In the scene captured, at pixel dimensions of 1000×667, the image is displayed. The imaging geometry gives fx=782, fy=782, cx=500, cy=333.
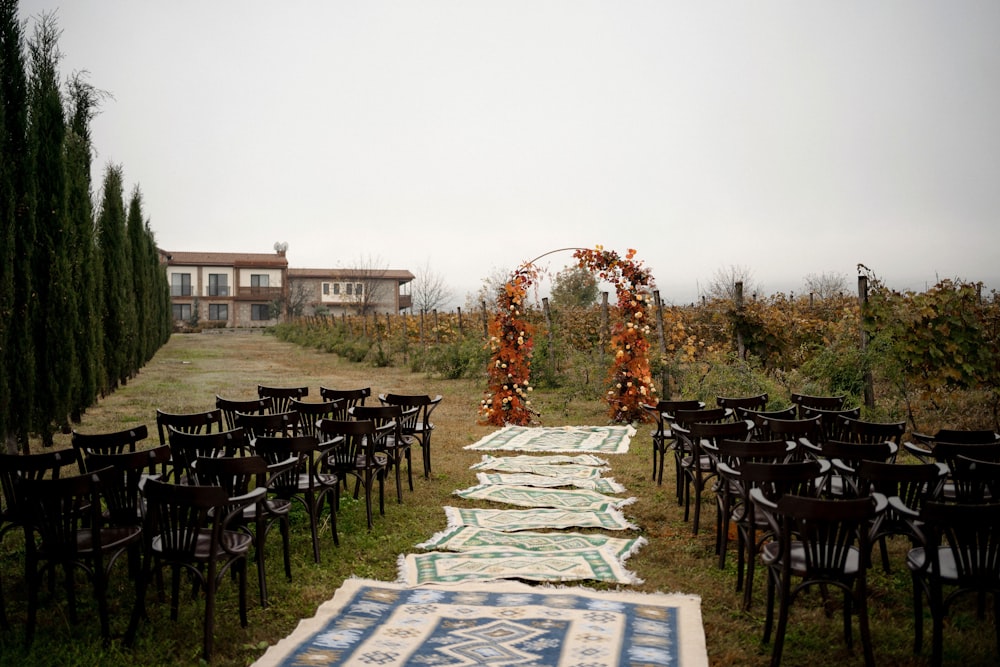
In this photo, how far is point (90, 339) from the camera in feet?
38.1

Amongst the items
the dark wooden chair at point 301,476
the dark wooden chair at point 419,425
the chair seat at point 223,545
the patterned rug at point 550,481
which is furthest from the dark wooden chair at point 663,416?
the chair seat at point 223,545

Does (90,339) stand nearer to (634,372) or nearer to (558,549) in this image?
(634,372)

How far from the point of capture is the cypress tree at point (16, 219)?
353 inches

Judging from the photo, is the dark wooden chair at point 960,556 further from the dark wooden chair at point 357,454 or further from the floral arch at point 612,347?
the floral arch at point 612,347

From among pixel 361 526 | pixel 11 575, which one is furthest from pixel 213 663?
pixel 361 526

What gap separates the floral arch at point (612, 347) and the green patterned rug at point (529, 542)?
5.86 metres

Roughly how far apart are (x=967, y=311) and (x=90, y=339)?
11.9 m

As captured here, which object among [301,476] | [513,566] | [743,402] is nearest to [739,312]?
[743,402]

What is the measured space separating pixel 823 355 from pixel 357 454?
6794 millimetres

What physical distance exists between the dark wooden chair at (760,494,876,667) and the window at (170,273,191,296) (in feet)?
180

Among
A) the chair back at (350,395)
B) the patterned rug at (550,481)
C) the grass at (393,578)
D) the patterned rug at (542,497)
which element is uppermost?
the chair back at (350,395)

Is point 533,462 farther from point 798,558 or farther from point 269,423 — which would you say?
point 798,558

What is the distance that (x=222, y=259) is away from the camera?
54062mm

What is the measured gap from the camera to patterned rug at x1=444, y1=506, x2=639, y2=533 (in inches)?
248
